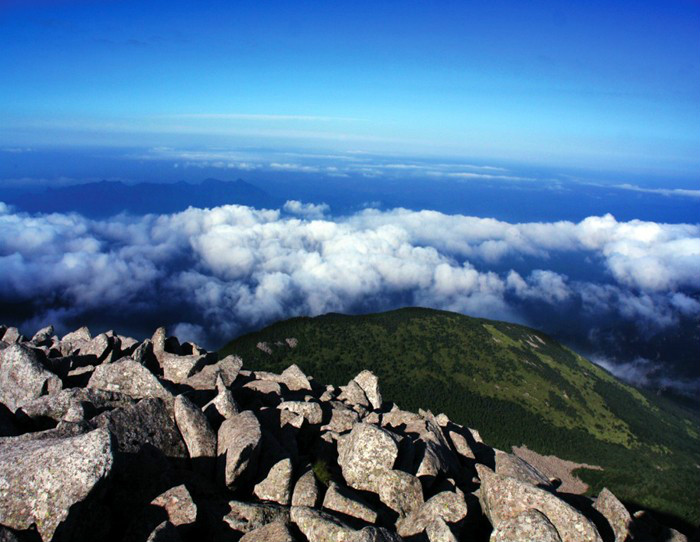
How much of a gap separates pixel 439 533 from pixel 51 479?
14113 millimetres

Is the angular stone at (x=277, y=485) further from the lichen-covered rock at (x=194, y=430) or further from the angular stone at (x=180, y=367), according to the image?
the angular stone at (x=180, y=367)

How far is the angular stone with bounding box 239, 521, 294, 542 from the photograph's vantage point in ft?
48.3

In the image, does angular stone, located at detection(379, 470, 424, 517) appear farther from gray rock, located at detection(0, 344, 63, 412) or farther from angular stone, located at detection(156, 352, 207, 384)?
gray rock, located at detection(0, 344, 63, 412)

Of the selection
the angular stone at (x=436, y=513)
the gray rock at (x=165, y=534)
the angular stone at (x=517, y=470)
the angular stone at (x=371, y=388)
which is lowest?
the angular stone at (x=371, y=388)

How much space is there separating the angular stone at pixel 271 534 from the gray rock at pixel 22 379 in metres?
16.4

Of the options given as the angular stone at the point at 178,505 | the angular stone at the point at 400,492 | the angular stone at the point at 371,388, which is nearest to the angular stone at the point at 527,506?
the angular stone at the point at 400,492

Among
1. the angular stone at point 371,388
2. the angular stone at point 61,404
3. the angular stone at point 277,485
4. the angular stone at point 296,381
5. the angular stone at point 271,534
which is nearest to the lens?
the angular stone at point 271,534

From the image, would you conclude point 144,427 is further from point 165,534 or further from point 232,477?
point 165,534

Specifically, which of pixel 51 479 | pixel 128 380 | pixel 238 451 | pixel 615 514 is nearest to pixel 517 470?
pixel 615 514

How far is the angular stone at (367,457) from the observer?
20631 millimetres

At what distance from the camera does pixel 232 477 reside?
61.7ft

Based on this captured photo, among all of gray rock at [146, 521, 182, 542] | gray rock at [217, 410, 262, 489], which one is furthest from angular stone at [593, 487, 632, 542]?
gray rock at [146, 521, 182, 542]

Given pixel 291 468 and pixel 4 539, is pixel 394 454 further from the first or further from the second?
pixel 4 539

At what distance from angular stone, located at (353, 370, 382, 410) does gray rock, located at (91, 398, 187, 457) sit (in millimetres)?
22541
